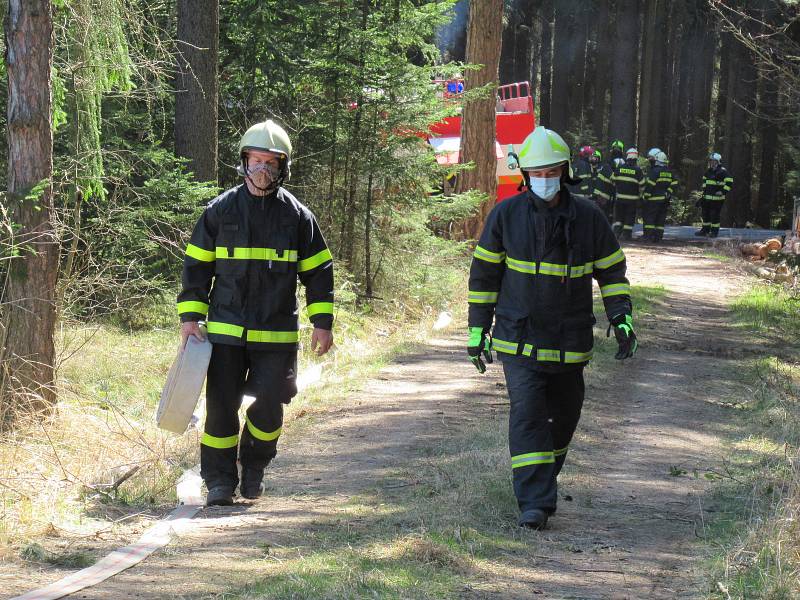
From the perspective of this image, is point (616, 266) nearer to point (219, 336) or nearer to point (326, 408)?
point (219, 336)

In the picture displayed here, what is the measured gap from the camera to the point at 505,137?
76.0ft

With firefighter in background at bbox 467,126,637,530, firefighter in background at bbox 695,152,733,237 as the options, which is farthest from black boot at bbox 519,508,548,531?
firefighter in background at bbox 695,152,733,237

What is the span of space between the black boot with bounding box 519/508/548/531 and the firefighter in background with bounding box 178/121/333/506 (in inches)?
53.4

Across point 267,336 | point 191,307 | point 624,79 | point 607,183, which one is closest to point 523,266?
point 267,336

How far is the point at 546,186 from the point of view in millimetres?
5258

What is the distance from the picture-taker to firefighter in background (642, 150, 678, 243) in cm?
2366

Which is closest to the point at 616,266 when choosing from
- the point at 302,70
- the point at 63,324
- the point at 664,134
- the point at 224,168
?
the point at 63,324

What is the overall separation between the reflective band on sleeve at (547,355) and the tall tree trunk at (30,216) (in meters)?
3.51

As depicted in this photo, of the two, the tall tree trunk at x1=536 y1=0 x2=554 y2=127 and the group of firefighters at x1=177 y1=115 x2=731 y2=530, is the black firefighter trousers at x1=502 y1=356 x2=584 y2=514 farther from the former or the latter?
the tall tree trunk at x1=536 y1=0 x2=554 y2=127

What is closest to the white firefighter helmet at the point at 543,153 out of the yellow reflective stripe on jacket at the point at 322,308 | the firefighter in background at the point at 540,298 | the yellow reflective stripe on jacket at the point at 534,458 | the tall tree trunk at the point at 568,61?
the firefighter in background at the point at 540,298

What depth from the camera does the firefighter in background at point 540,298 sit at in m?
5.20

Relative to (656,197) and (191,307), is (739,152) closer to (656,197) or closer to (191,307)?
(656,197)

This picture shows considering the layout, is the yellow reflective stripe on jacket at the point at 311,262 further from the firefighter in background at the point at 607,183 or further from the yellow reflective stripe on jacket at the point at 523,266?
the firefighter in background at the point at 607,183

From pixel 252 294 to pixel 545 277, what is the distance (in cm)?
147
